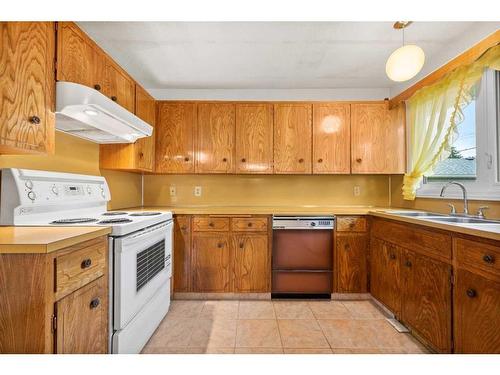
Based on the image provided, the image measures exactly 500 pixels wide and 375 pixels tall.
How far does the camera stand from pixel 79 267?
1.05m

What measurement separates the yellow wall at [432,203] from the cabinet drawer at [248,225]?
1.58 metres

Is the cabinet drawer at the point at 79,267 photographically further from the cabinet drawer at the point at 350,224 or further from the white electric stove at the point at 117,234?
the cabinet drawer at the point at 350,224

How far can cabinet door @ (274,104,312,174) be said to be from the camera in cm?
275

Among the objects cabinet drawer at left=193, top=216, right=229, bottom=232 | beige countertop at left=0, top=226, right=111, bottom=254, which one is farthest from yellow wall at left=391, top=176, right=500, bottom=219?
beige countertop at left=0, top=226, right=111, bottom=254

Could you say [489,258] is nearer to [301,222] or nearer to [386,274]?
[386,274]

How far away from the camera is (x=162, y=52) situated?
86.8 inches

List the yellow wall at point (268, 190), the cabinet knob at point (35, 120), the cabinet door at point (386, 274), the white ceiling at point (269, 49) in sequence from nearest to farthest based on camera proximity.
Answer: the cabinet knob at point (35, 120), the white ceiling at point (269, 49), the cabinet door at point (386, 274), the yellow wall at point (268, 190)

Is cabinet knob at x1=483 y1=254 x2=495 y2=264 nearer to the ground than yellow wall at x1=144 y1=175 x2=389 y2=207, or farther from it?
nearer to the ground

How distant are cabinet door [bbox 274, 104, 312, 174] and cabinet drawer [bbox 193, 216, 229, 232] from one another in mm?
878

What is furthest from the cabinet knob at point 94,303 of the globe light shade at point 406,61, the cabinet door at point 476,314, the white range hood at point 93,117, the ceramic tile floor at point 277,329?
the globe light shade at point 406,61

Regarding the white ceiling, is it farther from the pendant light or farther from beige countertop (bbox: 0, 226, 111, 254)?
beige countertop (bbox: 0, 226, 111, 254)

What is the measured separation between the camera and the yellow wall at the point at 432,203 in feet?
5.71
